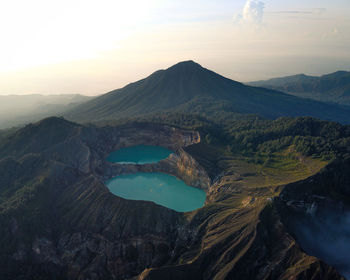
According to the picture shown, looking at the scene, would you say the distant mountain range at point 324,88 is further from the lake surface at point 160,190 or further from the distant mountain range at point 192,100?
the lake surface at point 160,190

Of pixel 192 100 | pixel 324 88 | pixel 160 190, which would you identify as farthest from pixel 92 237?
pixel 324 88

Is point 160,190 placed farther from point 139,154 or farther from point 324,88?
point 324,88

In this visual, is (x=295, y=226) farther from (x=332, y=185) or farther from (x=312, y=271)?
(x=332, y=185)

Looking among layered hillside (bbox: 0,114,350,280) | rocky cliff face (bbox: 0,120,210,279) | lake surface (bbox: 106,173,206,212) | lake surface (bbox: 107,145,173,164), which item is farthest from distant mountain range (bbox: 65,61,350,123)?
rocky cliff face (bbox: 0,120,210,279)

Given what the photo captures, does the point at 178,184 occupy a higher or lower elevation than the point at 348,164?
lower

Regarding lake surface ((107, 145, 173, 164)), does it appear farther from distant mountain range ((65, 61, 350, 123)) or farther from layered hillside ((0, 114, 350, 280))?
distant mountain range ((65, 61, 350, 123))

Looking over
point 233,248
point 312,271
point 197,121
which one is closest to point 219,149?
point 197,121
